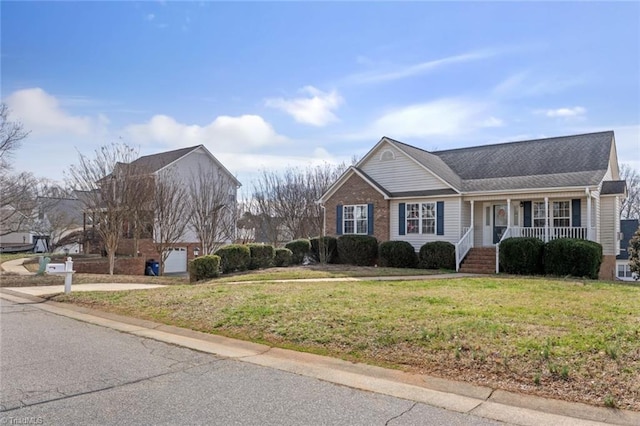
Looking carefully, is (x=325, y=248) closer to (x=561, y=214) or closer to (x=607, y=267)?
(x=561, y=214)

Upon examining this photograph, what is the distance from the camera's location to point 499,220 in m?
22.2

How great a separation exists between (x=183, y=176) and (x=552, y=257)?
2389 cm

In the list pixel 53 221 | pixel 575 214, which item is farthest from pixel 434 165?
pixel 53 221

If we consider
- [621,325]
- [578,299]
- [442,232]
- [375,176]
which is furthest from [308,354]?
[375,176]

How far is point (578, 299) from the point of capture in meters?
9.78

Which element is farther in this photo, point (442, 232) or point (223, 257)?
point (442, 232)

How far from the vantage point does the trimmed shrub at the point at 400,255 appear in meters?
21.3

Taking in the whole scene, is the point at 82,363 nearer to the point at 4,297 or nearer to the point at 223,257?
the point at 4,297

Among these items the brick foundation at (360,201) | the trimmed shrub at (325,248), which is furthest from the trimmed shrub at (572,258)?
the trimmed shrub at (325,248)

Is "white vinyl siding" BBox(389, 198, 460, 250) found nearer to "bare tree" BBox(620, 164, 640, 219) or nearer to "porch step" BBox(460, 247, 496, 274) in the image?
"porch step" BBox(460, 247, 496, 274)

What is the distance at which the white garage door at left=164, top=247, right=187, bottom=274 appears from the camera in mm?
30722

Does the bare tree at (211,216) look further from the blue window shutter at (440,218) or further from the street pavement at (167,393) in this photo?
the street pavement at (167,393)

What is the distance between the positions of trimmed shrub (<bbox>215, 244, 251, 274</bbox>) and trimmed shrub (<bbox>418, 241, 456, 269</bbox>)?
7.73 m

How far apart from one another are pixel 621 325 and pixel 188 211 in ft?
69.6
